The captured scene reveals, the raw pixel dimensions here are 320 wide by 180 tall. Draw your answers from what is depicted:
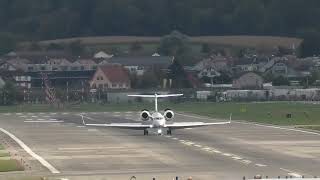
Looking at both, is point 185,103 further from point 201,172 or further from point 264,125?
point 201,172

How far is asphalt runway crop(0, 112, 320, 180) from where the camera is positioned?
59875 millimetres

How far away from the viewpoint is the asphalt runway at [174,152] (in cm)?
5988

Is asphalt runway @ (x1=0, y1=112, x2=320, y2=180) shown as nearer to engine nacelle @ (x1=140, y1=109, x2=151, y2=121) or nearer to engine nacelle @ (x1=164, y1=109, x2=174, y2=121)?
engine nacelle @ (x1=140, y1=109, x2=151, y2=121)

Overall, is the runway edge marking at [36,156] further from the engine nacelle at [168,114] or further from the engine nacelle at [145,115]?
the engine nacelle at [168,114]

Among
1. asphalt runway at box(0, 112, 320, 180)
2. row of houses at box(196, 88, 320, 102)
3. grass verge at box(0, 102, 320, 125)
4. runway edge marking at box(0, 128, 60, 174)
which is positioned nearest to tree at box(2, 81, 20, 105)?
grass verge at box(0, 102, 320, 125)

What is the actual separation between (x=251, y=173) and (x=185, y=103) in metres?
110

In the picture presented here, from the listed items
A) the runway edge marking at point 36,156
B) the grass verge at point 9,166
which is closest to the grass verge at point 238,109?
the runway edge marking at point 36,156

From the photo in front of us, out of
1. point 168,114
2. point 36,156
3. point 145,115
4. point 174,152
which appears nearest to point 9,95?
point 168,114

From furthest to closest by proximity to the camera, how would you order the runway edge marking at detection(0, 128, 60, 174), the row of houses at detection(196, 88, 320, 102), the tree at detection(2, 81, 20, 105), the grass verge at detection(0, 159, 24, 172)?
the row of houses at detection(196, 88, 320, 102), the tree at detection(2, 81, 20, 105), the grass verge at detection(0, 159, 24, 172), the runway edge marking at detection(0, 128, 60, 174)

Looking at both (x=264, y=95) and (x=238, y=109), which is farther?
(x=264, y=95)

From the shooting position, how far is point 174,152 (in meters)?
73.1

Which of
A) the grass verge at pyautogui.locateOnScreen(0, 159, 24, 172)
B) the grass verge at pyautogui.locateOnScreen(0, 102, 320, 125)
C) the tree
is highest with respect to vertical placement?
the tree

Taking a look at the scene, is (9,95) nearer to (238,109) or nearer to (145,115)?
(238,109)

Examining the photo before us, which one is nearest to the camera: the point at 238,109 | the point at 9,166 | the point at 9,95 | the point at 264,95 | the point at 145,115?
the point at 9,166
